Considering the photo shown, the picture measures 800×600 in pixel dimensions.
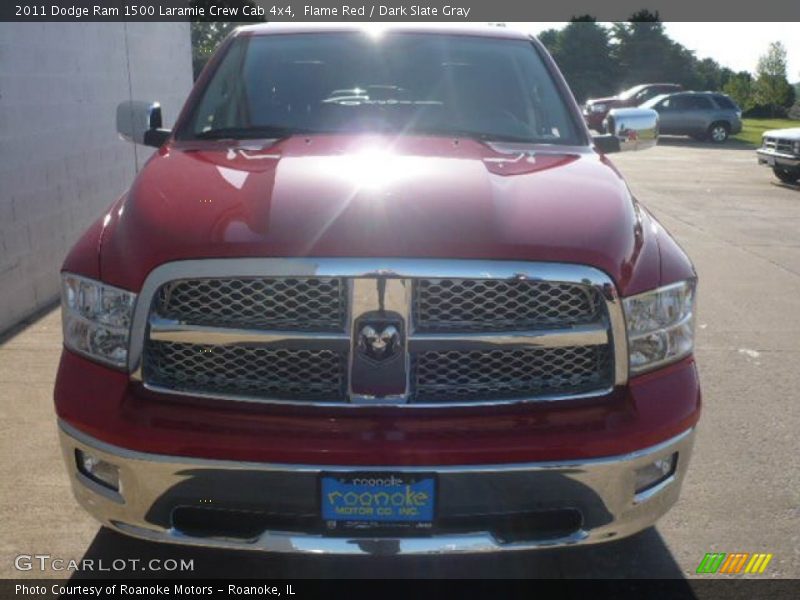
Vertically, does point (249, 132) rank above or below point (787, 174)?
above

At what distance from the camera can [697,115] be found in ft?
92.8

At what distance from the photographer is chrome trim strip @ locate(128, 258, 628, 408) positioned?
8.00 ft

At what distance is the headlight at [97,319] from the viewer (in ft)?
8.48

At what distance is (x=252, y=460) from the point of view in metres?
2.42

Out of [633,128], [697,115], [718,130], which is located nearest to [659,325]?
[633,128]

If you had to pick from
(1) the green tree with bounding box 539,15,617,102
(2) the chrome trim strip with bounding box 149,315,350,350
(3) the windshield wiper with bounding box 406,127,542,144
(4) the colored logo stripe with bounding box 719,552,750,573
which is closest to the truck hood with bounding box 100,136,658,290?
(2) the chrome trim strip with bounding box 149,315,350,350

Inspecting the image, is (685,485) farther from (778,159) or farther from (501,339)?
(778,159)

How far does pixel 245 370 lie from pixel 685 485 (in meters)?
2.12

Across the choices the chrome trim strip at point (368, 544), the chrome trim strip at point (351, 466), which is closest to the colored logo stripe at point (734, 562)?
the chrome trim strip at point (351, 466)

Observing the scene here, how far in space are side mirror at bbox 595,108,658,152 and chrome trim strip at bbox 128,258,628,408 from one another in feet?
6.93

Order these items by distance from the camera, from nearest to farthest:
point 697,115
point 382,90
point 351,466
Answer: point 351,466
point 382,90
point 697,115

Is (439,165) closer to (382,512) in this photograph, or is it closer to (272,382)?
(272,382)

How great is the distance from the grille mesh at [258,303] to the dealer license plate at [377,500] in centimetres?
41
